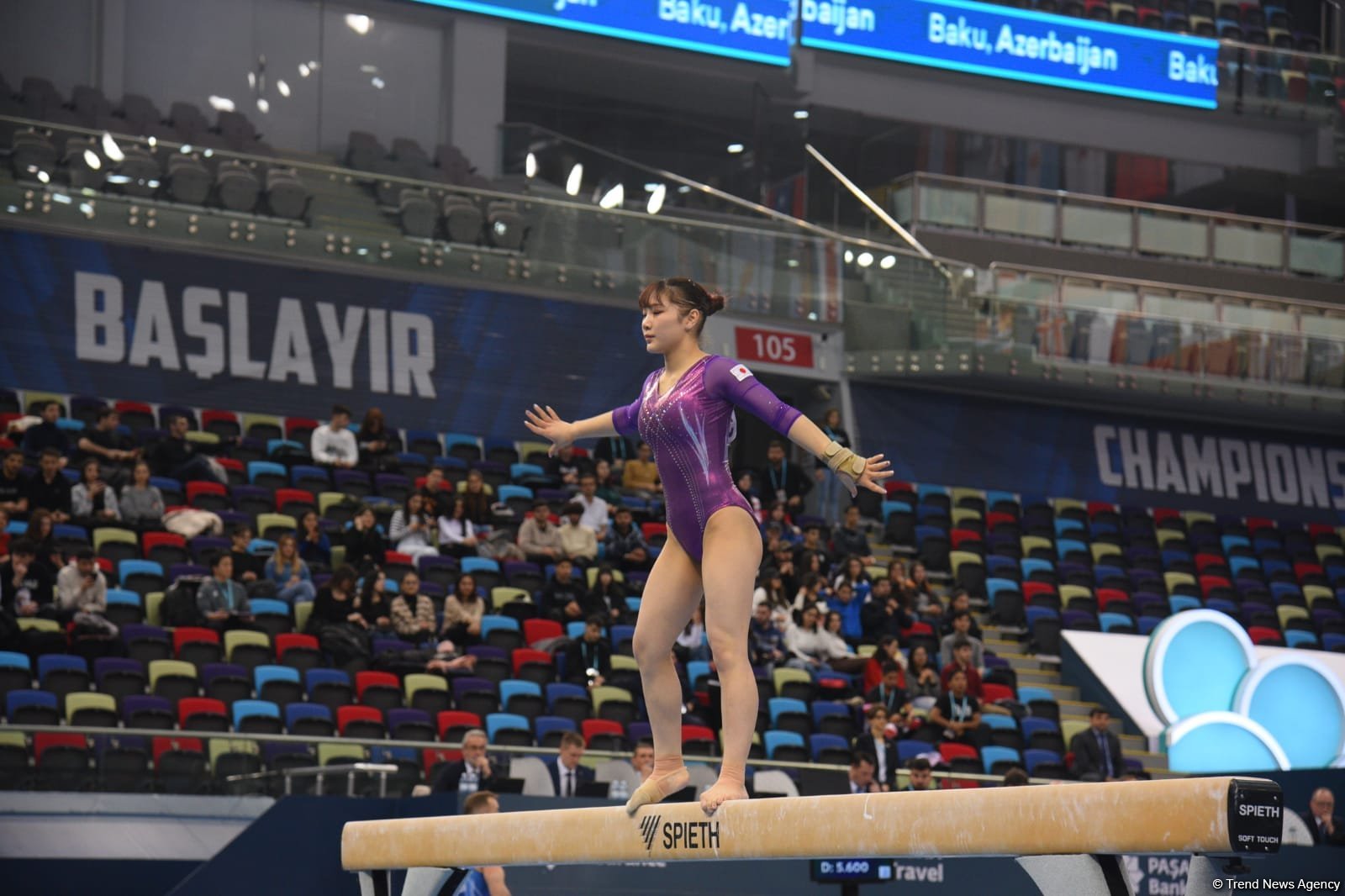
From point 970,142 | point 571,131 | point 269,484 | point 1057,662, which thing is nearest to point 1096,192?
point 970,142

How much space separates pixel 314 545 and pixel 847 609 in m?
4.81

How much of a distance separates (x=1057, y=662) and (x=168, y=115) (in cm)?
1205

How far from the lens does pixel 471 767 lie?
990 cm

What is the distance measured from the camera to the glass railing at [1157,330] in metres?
19.3

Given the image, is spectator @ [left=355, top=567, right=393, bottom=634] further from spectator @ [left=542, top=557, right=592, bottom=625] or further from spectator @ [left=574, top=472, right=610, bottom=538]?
spectator @ [left=574, top=472, right=610, bottom=538]

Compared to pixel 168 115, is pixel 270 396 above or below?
below

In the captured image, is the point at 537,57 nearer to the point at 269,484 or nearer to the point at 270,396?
the point at 270,396

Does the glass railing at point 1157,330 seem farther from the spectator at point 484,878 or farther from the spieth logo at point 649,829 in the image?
the spieth logo at point 649,829

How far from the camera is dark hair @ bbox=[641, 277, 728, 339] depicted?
5.07 metres

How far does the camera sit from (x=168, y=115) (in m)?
19.4

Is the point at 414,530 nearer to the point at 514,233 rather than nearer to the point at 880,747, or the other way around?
the point at 880,747

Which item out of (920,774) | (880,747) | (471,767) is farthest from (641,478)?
(471,767)

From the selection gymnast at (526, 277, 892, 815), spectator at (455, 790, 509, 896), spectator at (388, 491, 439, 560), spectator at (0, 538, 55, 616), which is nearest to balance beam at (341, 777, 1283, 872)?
Answer: gymnast at (526, 277, 892, 815)

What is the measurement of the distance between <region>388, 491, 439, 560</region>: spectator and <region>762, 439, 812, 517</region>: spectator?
409 cm
